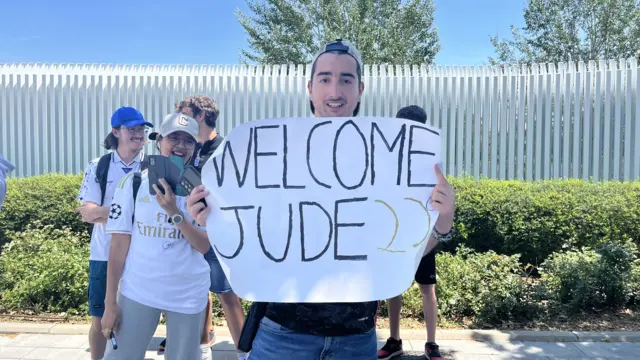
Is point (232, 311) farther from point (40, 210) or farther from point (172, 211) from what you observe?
point (40, 210)

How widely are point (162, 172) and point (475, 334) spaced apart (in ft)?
11.5

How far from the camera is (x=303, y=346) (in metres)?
1.66

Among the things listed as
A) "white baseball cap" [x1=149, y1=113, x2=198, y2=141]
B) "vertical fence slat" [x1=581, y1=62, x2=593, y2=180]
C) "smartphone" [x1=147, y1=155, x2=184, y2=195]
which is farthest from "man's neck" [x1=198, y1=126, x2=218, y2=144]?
"vertical fence slat" [x1=581, y1=62, x2=593, y2=180]

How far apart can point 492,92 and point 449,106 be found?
0.87m

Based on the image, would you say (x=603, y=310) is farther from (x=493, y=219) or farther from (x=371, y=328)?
(x=371, y=328)

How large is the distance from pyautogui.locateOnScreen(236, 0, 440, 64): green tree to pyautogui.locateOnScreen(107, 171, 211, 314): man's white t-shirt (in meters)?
17.1

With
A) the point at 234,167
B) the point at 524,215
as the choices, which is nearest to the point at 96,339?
the point at 234,167

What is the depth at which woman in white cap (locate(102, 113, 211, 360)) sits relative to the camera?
251cm

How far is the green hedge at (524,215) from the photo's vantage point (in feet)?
19.7

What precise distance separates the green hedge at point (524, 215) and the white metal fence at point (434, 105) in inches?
106

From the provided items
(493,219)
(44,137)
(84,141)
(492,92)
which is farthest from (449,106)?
(44,137)

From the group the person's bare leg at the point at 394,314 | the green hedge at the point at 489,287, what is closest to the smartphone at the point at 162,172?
the person's bare leg at the point at 394,314

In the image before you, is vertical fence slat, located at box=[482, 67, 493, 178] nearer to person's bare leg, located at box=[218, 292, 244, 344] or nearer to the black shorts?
the black shorts

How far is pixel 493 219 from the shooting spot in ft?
20.3
